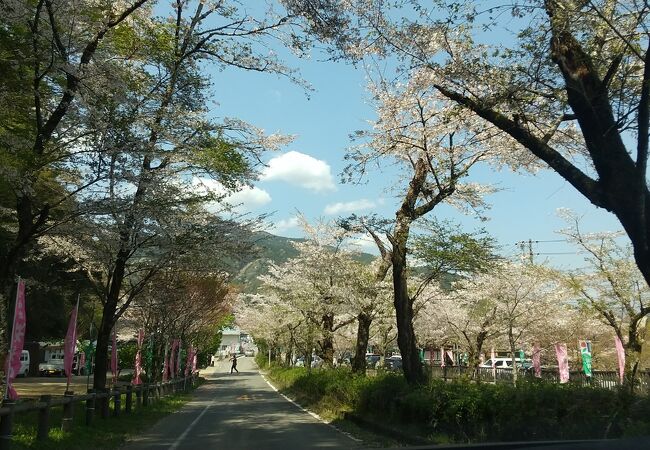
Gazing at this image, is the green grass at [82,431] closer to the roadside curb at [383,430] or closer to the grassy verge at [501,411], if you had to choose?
the roadside curb at [383,430]

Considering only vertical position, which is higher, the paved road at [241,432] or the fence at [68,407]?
the fence at [68,407]

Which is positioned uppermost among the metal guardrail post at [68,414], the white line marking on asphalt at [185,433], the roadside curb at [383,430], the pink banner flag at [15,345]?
the pink banner flag at [15,345]

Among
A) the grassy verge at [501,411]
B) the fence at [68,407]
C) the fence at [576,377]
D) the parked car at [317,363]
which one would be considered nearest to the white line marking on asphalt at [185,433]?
the fence at [68,407]

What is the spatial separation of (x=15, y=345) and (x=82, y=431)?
338cm

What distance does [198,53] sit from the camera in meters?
13.7

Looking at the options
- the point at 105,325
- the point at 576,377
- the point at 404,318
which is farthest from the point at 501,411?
the point at 576,377

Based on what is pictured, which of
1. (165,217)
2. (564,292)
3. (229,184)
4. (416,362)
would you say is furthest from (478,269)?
(564,292)

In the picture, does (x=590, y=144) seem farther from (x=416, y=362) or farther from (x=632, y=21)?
(x=416, y=362)

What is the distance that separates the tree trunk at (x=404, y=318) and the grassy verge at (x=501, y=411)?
412 millimetres

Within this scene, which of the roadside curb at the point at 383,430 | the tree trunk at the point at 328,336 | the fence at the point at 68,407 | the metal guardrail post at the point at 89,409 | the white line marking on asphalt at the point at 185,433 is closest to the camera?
the fence at the point at 68,407

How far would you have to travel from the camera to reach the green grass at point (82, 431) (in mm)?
10344

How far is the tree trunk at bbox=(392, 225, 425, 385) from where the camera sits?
1431 cm

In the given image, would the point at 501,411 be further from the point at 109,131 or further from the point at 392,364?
the point at 392,364

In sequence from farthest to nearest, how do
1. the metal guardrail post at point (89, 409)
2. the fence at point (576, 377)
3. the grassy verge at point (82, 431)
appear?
the metal guardrail post at point (89, 409)
the grassy verge at point (82, 431)
the fence at point (576, 377)
